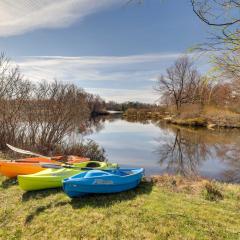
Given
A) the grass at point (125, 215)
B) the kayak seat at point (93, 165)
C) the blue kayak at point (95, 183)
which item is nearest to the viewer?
the grass at point (125, 215)

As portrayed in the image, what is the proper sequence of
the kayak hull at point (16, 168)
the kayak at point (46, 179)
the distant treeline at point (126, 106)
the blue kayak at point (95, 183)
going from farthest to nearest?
the distant treeline at point (126, 106) < the kayak hull at point (16, 168) < the kayak at point (46, 179) < the blue kayak at point (95, 183)

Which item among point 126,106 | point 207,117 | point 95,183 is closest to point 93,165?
point 95,183

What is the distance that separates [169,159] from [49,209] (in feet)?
Result: 27.4

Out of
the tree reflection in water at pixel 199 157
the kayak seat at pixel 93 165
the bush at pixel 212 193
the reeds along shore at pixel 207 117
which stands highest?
the reeds along shore at pixel 207 117

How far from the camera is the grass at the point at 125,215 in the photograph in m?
3.77

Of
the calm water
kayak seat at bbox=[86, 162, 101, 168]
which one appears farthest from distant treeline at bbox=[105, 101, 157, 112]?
kayak seat at bbox=[86, 162, 101, 168]

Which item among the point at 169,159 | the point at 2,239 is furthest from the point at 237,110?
the point at 2,239

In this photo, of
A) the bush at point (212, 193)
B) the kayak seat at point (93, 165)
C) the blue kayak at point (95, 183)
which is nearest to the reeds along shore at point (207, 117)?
the kayak seat at point (93, 165)

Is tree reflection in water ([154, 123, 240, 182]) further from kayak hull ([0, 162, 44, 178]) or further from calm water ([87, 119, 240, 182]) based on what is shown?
kayak hull ([0, 162, 44, 178])

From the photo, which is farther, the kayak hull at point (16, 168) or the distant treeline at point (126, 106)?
the distant treeline at point (126, 106)

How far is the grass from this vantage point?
3.77 m

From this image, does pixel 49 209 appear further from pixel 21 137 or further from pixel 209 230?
pixel 21 137

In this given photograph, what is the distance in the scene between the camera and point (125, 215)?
14.0 feet

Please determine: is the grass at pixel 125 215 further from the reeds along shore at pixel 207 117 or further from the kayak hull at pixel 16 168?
the reeds along shore at pixel 207 117
